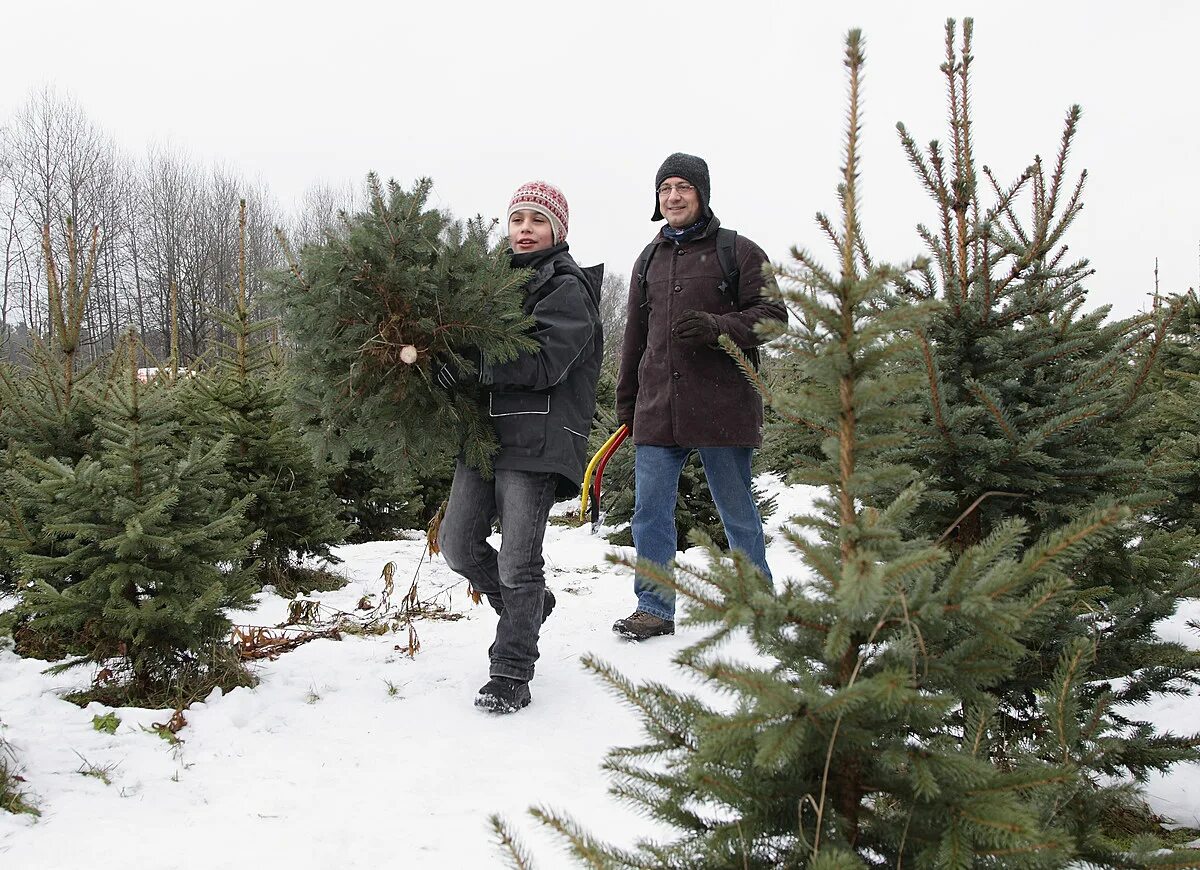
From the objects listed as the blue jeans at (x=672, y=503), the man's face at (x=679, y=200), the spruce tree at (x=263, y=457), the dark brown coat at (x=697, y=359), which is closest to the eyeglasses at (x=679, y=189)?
the man's face at (x=679, y=200)

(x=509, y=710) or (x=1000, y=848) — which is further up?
(x=1000, y=848)

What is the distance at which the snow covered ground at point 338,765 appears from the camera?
2371 mm

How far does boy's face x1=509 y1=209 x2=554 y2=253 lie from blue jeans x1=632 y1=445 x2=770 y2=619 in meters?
1.34

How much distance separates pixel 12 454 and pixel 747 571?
4.85 m

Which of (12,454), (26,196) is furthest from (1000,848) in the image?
(26,196)

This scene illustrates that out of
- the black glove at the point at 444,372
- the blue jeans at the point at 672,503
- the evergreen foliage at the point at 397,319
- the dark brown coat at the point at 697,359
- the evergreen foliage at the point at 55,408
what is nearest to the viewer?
the evergreen foliage at the point at 397,319

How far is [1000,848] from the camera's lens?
4.36 ft

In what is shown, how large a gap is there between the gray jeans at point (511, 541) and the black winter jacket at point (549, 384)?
0.12 meters

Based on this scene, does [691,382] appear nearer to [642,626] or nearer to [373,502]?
[642,626]

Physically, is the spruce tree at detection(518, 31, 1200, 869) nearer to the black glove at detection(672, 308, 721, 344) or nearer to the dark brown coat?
the black glove at detection(672, 308, 721, 344)

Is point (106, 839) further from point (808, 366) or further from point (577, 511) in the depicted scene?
point (577, 511)

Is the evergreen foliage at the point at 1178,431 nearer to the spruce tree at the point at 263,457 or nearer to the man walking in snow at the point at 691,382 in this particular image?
the man walking in snow at the point at 691,382

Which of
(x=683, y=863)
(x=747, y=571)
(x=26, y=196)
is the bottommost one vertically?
(x=683, y=863)

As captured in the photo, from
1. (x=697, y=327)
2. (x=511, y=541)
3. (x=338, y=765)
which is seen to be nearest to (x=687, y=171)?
(x=697, y=327)
